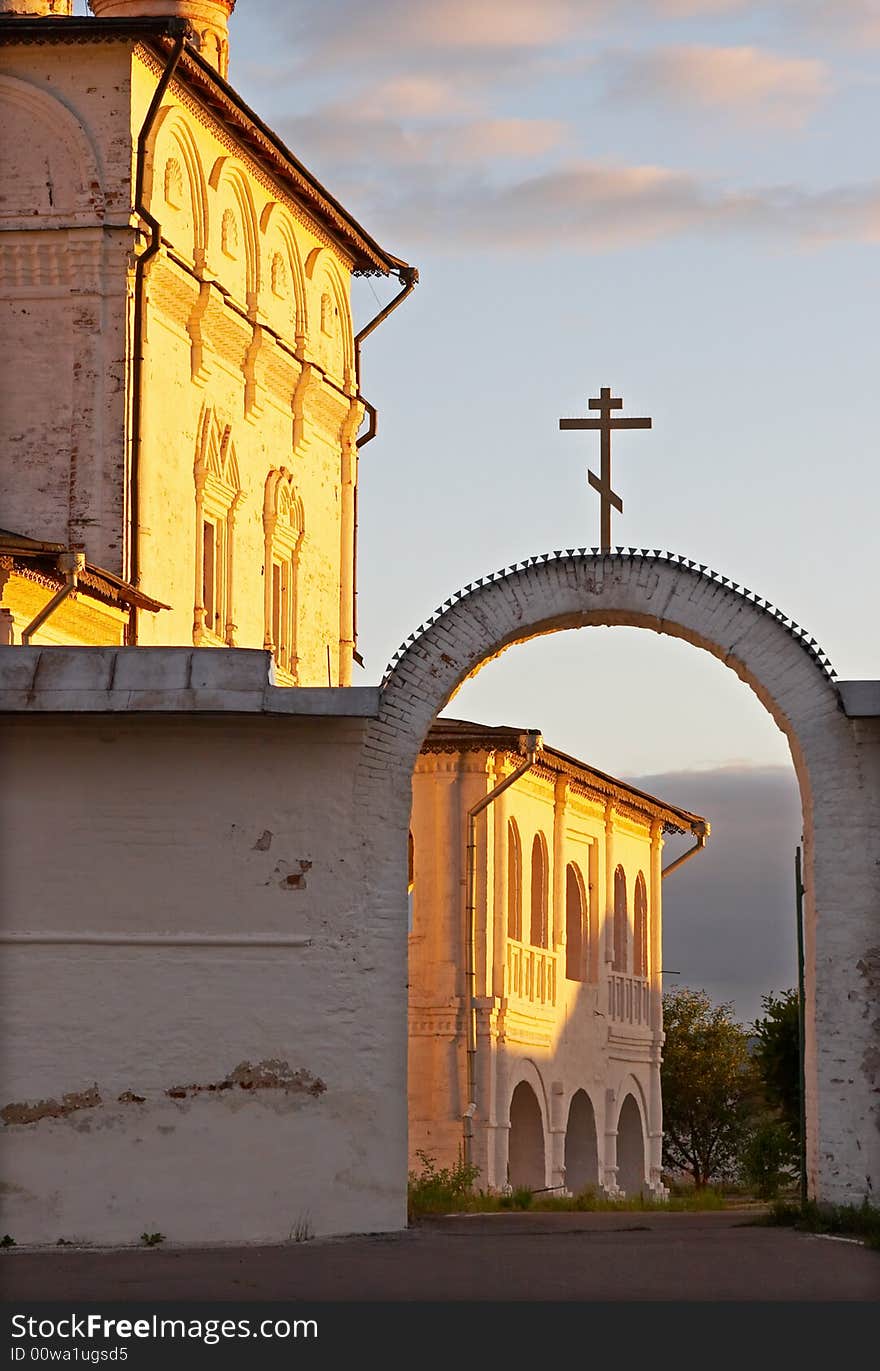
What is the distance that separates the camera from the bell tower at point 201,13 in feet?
104

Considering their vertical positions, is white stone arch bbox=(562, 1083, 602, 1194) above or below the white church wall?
below

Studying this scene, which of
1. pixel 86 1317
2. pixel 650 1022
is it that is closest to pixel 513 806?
pixel 650 1022

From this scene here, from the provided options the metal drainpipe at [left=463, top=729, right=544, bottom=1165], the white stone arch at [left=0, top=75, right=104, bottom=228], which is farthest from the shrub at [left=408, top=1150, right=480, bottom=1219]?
the white stone arch at [left=0, top=75, right=104, bottom=228]

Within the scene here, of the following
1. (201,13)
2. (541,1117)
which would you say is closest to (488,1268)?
(541,1117)

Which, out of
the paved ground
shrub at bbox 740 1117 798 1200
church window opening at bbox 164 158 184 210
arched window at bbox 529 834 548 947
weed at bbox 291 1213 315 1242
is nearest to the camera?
the paved ground

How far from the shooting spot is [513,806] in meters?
32.0

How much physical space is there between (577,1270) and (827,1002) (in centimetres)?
320

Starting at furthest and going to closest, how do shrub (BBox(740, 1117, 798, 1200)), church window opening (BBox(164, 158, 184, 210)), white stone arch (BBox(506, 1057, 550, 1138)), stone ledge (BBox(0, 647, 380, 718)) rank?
white stone arch (BBox(506, 1057, 550, 1138)), church window opening (BBox(164, 158, 184, 210)), shrub (BBox(740, 1117, 798, 1200)), stone ledge (BBox(0, 647, 380, 718))

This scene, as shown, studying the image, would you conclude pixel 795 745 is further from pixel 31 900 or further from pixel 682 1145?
pixel 682 1145

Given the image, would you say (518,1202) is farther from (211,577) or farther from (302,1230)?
(211,577)

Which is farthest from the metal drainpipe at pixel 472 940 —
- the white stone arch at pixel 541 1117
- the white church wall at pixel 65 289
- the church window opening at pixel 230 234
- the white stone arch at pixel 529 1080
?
the church window opening at pixel 230 234

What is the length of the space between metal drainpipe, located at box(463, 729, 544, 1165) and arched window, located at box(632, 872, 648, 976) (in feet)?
23.8

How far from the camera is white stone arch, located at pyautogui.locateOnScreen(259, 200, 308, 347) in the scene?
31.2m

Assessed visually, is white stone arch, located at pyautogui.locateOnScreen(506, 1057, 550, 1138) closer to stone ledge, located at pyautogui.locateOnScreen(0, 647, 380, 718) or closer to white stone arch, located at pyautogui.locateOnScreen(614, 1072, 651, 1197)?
white stone arch, located at pyautogui.locateOnScreen(614, 1072, 651, 1197)
